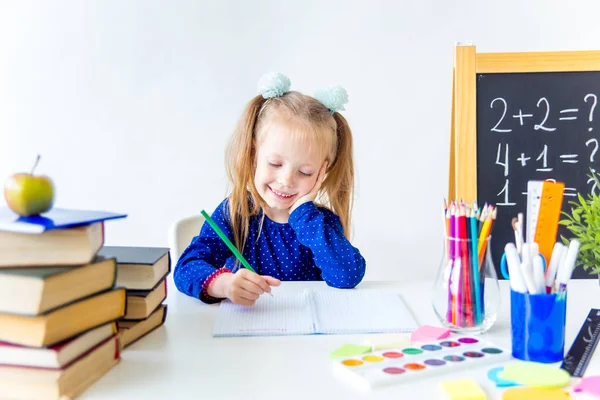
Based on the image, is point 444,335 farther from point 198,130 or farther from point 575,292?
point 198,130

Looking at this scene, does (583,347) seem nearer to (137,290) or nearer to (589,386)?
(589,386)

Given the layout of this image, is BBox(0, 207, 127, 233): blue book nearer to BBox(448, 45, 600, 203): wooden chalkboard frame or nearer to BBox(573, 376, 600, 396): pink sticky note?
BBox(573, 376, 600, 396): pink sticky note

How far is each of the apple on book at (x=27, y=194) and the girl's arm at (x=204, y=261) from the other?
1.26ft

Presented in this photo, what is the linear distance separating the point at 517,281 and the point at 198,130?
5.45ft

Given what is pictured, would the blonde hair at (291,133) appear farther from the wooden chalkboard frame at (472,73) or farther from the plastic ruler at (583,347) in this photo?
the plastic ruler at (583,347)

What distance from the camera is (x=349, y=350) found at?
806 mm

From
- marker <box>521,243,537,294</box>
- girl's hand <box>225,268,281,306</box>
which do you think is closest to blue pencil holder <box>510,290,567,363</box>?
marker <box>521,243,537,294</box>

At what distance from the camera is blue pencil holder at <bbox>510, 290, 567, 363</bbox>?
2.56ft

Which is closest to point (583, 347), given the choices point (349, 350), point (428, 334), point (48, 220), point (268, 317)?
point (428, 334)

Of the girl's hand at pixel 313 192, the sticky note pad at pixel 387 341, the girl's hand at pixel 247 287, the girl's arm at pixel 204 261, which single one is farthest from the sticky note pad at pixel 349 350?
the girl's hand at pixel 313 192

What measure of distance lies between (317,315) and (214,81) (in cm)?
144

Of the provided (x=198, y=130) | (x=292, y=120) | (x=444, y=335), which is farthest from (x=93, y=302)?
(x=198, y=130)

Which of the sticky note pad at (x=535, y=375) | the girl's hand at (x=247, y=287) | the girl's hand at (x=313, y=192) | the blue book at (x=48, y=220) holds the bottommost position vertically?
the sticky note pad at (x=535, y=375)

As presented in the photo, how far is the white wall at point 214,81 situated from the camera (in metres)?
2.22
